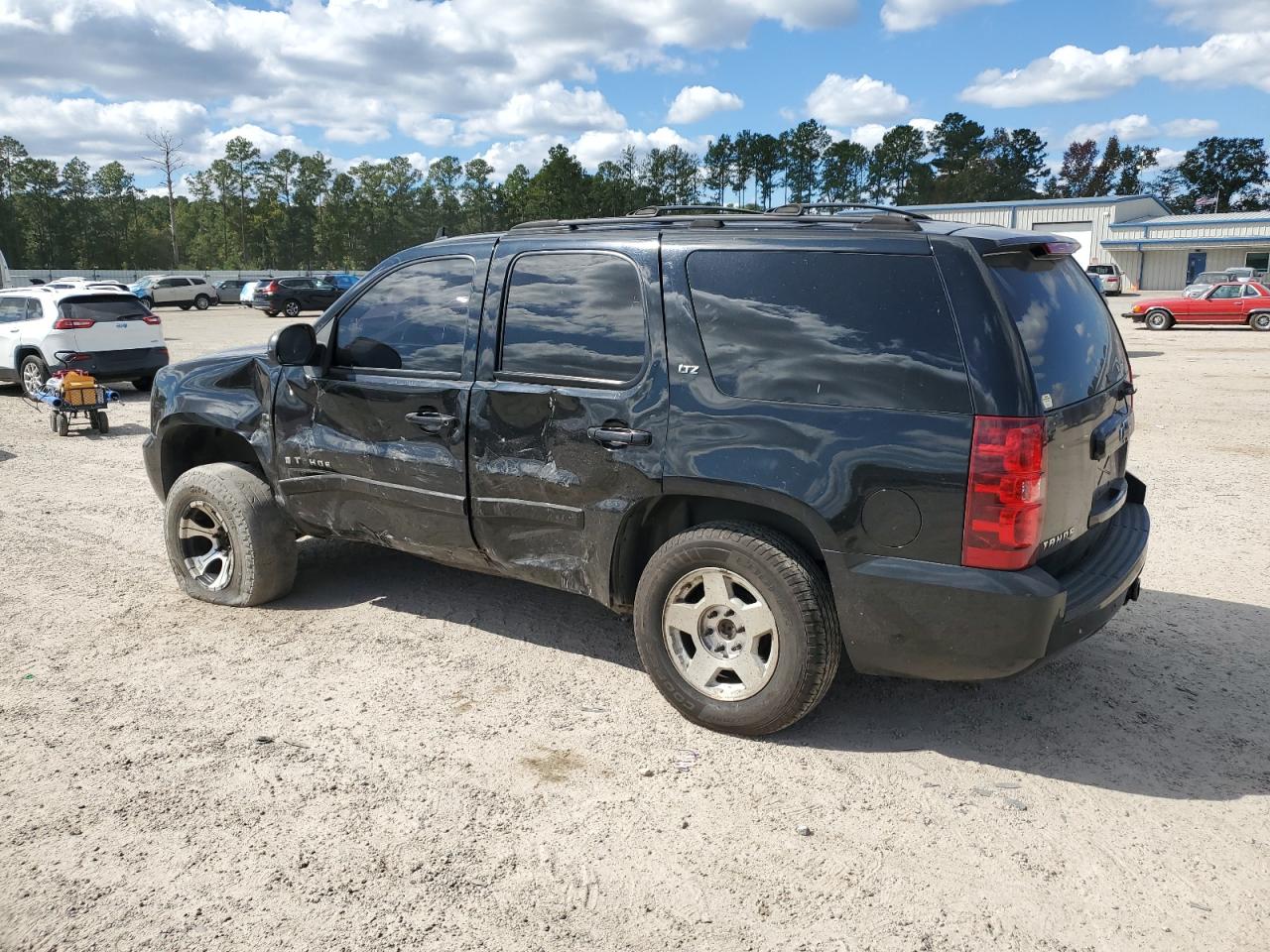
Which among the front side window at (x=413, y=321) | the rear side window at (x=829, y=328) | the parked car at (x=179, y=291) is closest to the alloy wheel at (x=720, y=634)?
the rear side window at (x=829, y=328)

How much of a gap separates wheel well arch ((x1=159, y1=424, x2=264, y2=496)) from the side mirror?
1.01m

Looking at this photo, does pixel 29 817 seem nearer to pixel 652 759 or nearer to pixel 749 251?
pixel 652 759

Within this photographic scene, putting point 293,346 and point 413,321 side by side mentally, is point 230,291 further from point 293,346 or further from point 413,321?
point 413,321

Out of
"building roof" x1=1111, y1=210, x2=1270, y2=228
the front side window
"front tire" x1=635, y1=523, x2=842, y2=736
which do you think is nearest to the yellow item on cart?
the front side window

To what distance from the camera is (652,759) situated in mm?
3650

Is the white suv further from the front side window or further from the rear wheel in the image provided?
the front side window

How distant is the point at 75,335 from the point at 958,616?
570 inches

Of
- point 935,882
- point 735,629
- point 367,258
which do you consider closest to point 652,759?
point 735,629

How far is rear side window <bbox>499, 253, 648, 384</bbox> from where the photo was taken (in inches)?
153

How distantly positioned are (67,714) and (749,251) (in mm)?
3340

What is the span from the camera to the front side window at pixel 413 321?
4.40 m

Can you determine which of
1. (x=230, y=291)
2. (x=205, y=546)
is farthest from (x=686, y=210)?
(x=230, y=291)

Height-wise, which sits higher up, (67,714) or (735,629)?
(735,629)

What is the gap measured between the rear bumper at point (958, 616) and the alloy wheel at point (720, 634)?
327 mm
